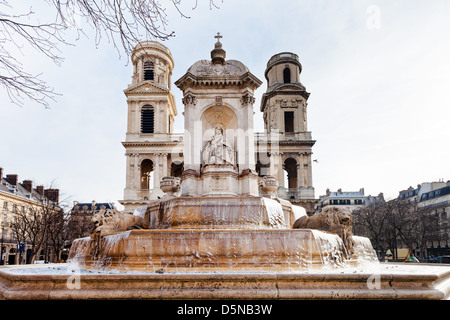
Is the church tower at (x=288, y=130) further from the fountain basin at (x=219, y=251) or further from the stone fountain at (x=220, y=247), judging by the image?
the fountain basin at (x=219, y=251)

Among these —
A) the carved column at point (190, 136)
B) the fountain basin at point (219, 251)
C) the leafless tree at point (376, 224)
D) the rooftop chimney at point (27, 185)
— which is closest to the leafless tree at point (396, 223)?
the leafless tree at point (376, 224)

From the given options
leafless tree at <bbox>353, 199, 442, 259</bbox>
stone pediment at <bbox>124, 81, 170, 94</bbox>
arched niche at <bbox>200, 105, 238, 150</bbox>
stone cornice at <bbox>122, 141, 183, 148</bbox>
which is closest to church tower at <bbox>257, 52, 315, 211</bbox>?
leafless tree at <bbox>353, 199, 442, 259</bbox>

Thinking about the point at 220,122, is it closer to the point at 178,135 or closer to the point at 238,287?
the point at 238,287

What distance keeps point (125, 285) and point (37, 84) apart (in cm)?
304

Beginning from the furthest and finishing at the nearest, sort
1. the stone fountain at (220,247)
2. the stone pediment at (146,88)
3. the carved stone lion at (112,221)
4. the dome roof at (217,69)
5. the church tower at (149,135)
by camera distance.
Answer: the stone pediment at (146,88), the church tower at (149,135), the dome roof at (217,69), the carved stone lion at (112,221), the stone fountain at (220,247)

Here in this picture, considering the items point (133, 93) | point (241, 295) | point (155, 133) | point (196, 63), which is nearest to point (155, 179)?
point (155, 133)

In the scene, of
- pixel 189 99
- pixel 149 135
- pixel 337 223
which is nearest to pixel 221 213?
pixel 337 223

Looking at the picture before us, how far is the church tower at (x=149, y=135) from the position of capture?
5288cm

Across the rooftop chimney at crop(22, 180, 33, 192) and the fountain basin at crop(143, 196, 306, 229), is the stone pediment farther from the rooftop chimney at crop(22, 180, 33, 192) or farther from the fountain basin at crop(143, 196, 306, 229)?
the fountain basin at crop(143, 196, 306, 229)

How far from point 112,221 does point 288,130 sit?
171ft

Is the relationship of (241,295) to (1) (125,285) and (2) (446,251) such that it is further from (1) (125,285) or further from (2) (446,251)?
(2) (446,251)

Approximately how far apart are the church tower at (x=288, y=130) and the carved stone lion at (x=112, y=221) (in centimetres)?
4199

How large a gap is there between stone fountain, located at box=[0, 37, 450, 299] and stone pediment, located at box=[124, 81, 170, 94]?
41839 mm

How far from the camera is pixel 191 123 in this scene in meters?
14.8
